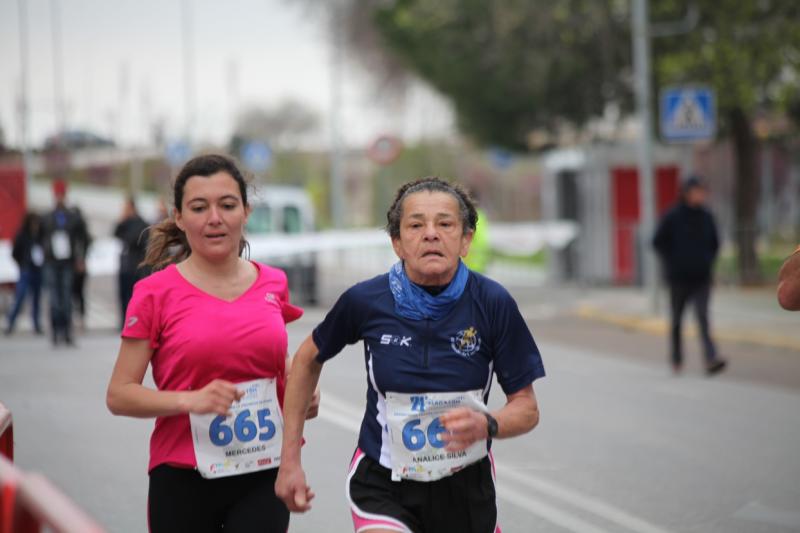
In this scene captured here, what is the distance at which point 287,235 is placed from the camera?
2722 cm

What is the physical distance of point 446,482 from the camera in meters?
4.13

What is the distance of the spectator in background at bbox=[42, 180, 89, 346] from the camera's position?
55.8 ft

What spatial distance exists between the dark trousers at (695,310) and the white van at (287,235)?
32.6ft

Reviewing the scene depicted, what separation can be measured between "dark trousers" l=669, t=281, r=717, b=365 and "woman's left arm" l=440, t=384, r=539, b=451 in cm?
1008

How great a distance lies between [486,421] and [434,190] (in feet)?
2.42

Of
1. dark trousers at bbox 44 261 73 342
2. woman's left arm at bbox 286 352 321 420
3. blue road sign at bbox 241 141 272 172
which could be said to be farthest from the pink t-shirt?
blue road sign at bbox 241 141 272 172

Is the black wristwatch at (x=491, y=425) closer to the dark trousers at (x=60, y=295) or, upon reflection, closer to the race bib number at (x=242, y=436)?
the race bib number at (x=242, y=436)

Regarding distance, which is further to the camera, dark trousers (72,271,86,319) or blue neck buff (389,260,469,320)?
dark trousers (72,271,86,319)

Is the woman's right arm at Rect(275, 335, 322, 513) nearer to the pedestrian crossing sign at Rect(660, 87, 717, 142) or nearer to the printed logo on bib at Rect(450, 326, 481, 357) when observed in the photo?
the printed logo on bib at Rect(450, 326, 481, 357)

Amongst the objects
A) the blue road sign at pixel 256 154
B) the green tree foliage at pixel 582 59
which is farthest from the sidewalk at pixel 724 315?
the blue road sign at pixel 256 154

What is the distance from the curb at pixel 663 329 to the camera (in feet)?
56.7

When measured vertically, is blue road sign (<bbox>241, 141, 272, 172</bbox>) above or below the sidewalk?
above

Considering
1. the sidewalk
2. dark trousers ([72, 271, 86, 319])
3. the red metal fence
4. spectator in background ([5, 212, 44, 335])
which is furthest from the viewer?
dark trousers ([72, 271, 86, 319])

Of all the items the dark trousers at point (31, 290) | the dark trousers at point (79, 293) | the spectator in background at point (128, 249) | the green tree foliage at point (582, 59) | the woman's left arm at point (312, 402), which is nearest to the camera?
the woman's left arm at point (312, 402)
